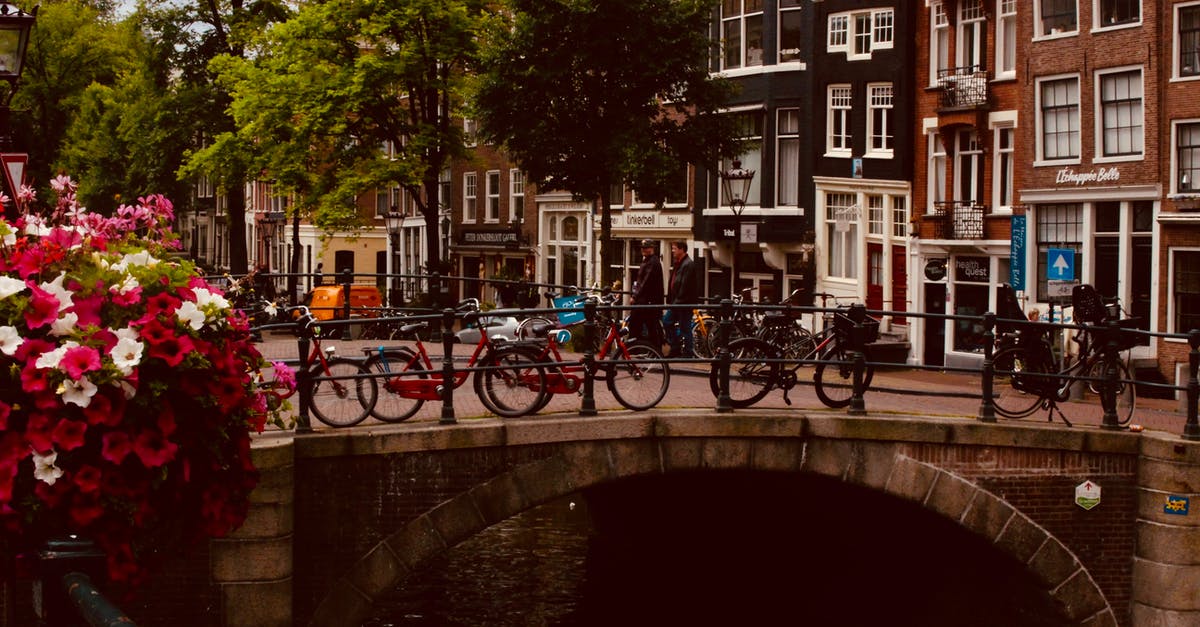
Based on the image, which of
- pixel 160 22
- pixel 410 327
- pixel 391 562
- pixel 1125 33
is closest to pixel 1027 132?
pixel 1125 33

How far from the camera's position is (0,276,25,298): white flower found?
4734 mm

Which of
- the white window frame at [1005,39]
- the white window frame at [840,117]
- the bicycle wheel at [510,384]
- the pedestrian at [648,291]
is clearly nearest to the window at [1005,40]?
the white window frame at [1005,39]

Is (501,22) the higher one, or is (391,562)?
(501,22)

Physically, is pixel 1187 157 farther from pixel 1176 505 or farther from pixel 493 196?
pixel 493 196

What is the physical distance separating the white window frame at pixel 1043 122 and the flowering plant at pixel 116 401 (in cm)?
2343

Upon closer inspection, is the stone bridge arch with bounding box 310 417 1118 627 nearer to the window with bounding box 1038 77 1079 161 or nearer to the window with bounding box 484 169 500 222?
the window with bounding box 1038 77 1079 161

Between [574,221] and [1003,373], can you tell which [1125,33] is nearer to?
[1003,373]

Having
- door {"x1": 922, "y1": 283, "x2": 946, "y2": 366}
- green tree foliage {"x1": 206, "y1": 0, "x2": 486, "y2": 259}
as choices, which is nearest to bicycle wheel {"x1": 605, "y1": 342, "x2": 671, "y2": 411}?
door {"x1": 922, "y1": 283, "x2": 946, "y2": 366}

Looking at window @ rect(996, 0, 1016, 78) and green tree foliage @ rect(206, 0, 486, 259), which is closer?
window @ rect(996, 0, 1016, 78)

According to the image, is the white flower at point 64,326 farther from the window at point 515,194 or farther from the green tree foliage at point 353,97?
the window at point 515,194

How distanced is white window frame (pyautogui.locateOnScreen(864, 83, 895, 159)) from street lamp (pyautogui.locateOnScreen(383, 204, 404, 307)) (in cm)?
979

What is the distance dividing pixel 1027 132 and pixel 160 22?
24.1 meters

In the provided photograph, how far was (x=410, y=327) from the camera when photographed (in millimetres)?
18734

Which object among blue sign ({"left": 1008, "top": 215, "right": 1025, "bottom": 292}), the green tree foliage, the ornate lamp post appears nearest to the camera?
the ornate lamp post
